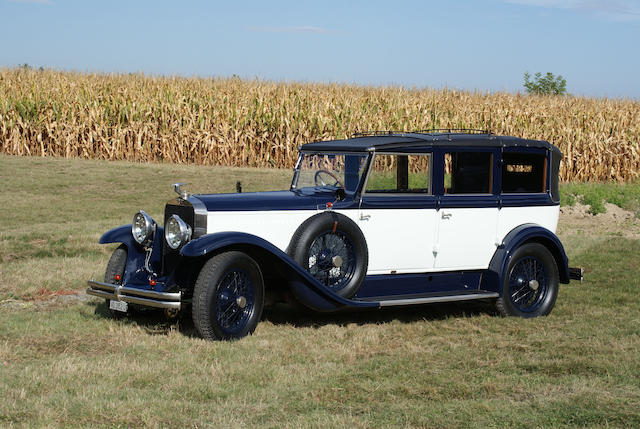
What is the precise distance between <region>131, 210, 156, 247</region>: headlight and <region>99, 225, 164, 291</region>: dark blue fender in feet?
0.24

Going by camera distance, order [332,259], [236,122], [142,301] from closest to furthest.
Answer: [142,301] < [332,259] < [236,122]

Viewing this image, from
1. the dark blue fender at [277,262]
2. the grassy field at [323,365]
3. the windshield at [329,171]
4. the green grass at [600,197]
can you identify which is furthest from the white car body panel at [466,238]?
the green grass at [600,197]

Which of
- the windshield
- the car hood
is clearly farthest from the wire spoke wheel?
the windshield

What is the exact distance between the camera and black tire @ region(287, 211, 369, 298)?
6.79m

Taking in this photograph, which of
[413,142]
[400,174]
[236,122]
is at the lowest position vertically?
[400,174]

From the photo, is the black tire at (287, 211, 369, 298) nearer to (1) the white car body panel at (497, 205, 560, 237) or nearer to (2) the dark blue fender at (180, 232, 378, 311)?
(2) the dark blue fender at (180, 232, 378, 311)

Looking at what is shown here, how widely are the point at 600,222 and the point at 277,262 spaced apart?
35.5 feet

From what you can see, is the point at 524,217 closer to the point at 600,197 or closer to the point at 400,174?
the point at 400,174

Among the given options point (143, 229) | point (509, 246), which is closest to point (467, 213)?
point (509, 246)

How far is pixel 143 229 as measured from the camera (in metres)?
7.14

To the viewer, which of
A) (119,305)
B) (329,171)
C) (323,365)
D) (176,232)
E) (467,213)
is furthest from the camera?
(329,171)

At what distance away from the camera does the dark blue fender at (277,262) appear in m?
6.27

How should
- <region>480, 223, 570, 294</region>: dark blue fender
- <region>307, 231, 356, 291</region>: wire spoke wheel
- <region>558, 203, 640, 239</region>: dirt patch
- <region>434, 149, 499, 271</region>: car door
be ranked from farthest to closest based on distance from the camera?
1. <region>558, 203, 640, 239</region>: dirt patch
2. <region>480, 223, 570, 294</region>: dark blue fender
3. <region>434, 149, 499, 271</region>: car door
4. <region>307, 231, 356, 291</region>: wire spoke wheel

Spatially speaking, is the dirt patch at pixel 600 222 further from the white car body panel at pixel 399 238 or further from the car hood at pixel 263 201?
the car hood at pixel 263 201
